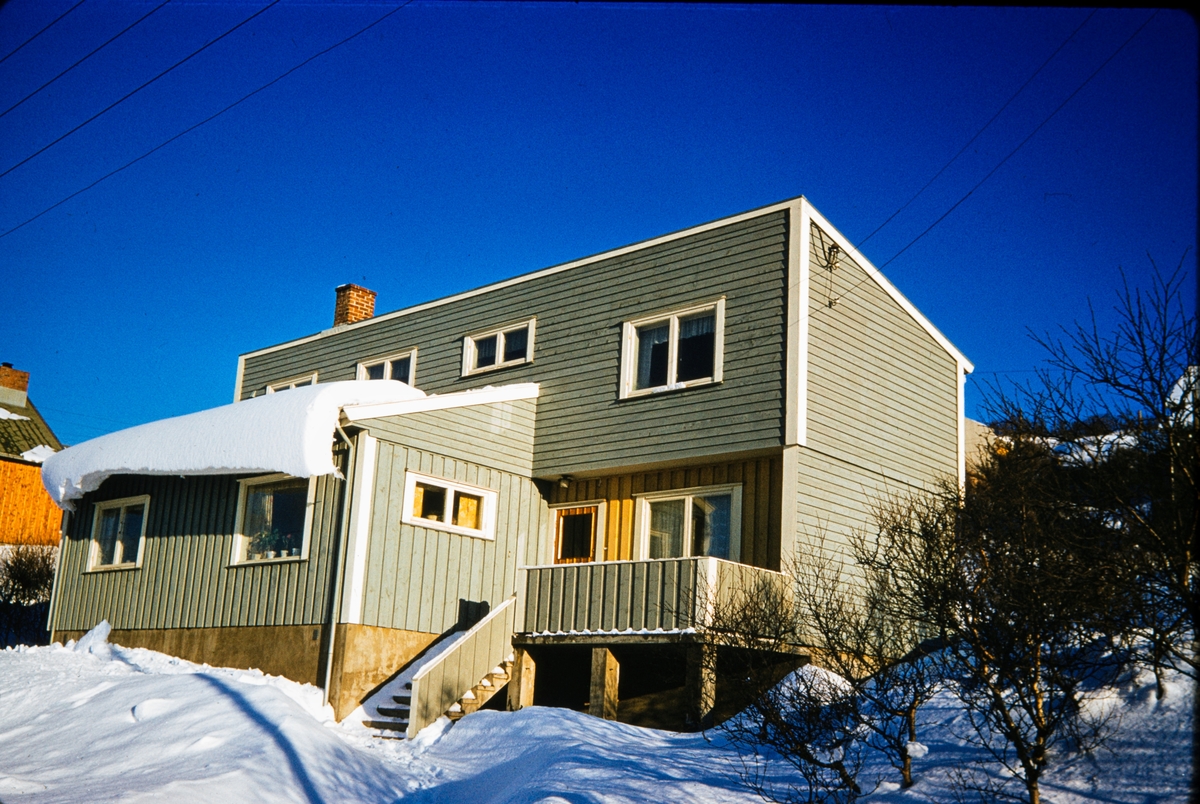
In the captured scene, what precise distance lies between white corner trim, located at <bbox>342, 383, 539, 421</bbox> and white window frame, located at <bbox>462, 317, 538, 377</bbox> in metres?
0.65

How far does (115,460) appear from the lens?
60.8ft

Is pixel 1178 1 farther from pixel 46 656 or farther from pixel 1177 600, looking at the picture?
pixel 46 656

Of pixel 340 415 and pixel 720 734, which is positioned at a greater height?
pixel 340 415

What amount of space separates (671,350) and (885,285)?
396cm

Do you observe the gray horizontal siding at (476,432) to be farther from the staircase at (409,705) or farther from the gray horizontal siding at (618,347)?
the staircase at (409,705)

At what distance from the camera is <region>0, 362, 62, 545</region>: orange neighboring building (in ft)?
117

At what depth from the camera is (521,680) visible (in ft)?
51.3

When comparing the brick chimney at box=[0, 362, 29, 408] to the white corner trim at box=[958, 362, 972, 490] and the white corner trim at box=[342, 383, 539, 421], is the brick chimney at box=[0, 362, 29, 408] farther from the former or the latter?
the white corner trim at box=[958, 362, 972, 490]

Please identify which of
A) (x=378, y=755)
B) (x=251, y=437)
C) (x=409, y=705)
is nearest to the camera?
(x=378, y=755)

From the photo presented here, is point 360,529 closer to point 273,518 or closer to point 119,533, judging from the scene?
point 273,518

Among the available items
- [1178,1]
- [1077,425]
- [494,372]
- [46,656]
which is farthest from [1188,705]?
[46,656]

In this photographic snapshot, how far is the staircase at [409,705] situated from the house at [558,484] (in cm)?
6

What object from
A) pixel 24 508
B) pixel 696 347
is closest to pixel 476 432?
pixel 696 347

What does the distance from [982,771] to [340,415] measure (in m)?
9.93
